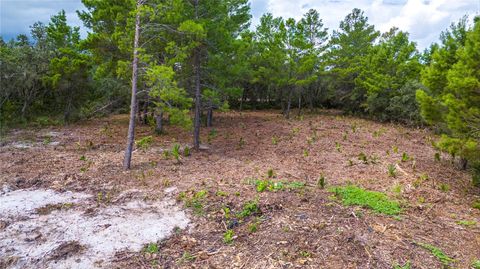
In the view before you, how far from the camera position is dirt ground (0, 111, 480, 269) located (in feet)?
14.9

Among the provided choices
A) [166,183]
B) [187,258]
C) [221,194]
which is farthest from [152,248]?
[166,183]

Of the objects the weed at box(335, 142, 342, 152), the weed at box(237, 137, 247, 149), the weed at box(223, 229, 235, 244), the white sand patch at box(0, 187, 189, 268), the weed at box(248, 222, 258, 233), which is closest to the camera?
the white sand patch at box(0, 187, 189, 268)

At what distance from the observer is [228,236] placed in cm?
503

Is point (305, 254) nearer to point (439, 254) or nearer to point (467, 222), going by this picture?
point (439, 254)

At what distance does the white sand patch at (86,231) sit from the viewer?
4500mm

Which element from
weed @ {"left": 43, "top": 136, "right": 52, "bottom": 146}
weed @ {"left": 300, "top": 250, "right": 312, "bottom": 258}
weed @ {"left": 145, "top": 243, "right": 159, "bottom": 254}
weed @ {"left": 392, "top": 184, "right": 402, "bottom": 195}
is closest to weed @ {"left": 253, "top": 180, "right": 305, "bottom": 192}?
weed @ {"left": 392, "top": 184, "right": 402, "bottom": 195}

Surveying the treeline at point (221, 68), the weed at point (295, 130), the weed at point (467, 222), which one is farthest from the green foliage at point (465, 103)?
the weed at point (295, 130)

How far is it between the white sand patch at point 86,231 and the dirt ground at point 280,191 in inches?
12.8

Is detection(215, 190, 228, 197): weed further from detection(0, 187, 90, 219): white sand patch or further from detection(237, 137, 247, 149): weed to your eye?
detection(237, 137, 247, 149): weed

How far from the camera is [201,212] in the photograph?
6.00 m

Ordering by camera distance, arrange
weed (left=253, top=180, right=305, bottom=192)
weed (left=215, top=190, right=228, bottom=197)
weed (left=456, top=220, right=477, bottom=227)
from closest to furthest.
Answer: weed (left=456, top=220, right=477, bottom=227), weed (left=215, top=190, right=228, bottom=197), weed (left=253, top=180, right=305, bottom=192)

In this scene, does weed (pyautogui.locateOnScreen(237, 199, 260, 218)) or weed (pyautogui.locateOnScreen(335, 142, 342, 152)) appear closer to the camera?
weed (pyautogui.locateOnScreen(237, 199, 260, 218))

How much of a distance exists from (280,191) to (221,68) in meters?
6.40

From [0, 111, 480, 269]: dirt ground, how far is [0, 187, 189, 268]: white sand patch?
1.06 feet
